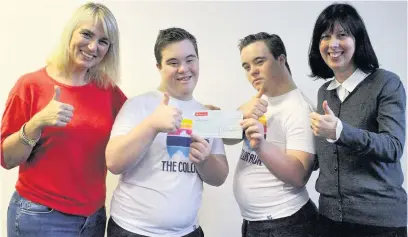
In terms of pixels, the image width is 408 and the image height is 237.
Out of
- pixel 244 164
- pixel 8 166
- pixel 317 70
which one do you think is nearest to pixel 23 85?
pixel 8 166

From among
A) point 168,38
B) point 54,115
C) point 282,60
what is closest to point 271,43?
point 282,60

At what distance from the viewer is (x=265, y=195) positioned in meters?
1.33

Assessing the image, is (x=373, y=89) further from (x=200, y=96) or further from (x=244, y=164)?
(x=200, y=96)

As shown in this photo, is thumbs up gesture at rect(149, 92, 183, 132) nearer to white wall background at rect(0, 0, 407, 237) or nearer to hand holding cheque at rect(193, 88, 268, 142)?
hand holding cheque at rect(193, 88, 268, 142)

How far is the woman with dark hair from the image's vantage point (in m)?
1.13

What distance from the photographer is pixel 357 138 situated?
1.09m

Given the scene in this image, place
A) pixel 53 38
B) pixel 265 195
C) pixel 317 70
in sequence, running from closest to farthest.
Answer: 1. pixel 265 195
2. pixel 317 70
3. pixel 53 38

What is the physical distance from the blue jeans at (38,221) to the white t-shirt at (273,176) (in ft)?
2.19

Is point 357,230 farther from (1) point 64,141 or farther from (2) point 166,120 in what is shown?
(1) point 64,141

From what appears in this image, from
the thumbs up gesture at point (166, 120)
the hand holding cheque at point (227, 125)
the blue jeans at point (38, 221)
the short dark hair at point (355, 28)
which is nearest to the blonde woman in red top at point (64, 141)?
the blue jeans at point (38, 221)

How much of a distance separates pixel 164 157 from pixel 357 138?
2.24ft

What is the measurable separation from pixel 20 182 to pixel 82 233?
0.31 meters

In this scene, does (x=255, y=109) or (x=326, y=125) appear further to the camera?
→ (x=255, y=109)

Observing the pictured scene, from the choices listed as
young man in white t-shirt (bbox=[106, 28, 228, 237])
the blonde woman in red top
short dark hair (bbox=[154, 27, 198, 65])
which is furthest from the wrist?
short dark hair (bbox=[154, 27, 198, 65])
